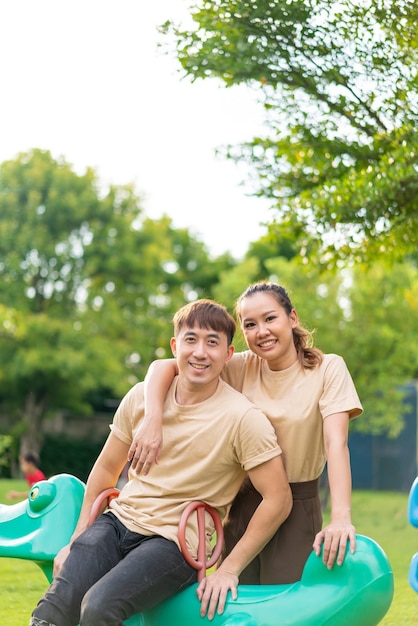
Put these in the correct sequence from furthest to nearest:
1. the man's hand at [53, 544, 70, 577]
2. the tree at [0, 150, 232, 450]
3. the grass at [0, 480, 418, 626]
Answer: the tree at [0, 150, 232, 450] < the grass at [0, 480, 418, 626] < the man's hand at [53, 544, 70, 577]

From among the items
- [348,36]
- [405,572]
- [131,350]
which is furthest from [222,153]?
[131,350]

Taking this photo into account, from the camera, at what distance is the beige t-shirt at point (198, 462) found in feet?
11.5

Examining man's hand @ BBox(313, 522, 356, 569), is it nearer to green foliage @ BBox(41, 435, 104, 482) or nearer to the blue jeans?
the blue jeans

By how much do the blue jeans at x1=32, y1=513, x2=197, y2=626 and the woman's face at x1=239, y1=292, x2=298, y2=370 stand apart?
88cm

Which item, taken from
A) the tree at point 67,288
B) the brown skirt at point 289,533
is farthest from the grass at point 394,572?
the tree at point 67,288

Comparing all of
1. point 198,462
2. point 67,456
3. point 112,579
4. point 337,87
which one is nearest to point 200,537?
point 198,462

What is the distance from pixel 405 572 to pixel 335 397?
6497mm

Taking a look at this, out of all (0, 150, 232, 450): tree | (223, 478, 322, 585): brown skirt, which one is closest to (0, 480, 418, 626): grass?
(223, 478, 322, 585): brown skirt

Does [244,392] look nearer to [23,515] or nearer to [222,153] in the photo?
[23,515]

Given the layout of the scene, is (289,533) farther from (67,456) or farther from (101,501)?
(67,456)

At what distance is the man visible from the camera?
11.0 ft

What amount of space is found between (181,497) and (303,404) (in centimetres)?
63

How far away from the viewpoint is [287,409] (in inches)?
146

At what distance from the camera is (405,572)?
948cm
